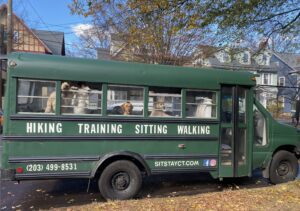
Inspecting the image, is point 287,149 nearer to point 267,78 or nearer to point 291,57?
point 291,57

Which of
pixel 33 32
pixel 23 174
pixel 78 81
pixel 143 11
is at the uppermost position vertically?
pixel 33 32

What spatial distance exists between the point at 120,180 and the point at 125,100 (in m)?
1.46

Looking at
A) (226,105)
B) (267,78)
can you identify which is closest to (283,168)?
(226,105)

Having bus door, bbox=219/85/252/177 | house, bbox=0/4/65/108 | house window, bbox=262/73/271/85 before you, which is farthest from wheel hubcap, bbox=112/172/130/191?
house window, bbox=262/73/271/85

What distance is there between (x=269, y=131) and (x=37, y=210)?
499 centimetres

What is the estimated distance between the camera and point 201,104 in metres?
7.61

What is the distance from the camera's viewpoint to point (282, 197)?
6.09 meters

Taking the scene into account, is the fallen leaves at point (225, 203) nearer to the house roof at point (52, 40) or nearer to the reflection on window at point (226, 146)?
the reflection on window at point (226, 146)

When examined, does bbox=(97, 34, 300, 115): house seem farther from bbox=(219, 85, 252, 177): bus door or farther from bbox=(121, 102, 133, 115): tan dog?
bbox=(121, 102, 133, 115): tan dog

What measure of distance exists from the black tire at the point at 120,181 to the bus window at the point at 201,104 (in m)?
1.54

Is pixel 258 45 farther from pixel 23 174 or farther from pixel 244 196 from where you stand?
pixel 23 174

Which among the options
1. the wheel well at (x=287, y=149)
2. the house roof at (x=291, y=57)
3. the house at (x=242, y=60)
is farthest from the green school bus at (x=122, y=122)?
the house roof at (x=291, y=57)

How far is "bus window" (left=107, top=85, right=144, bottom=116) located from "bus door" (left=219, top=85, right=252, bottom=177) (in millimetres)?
1763

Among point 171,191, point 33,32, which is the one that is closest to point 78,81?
point 171,191
